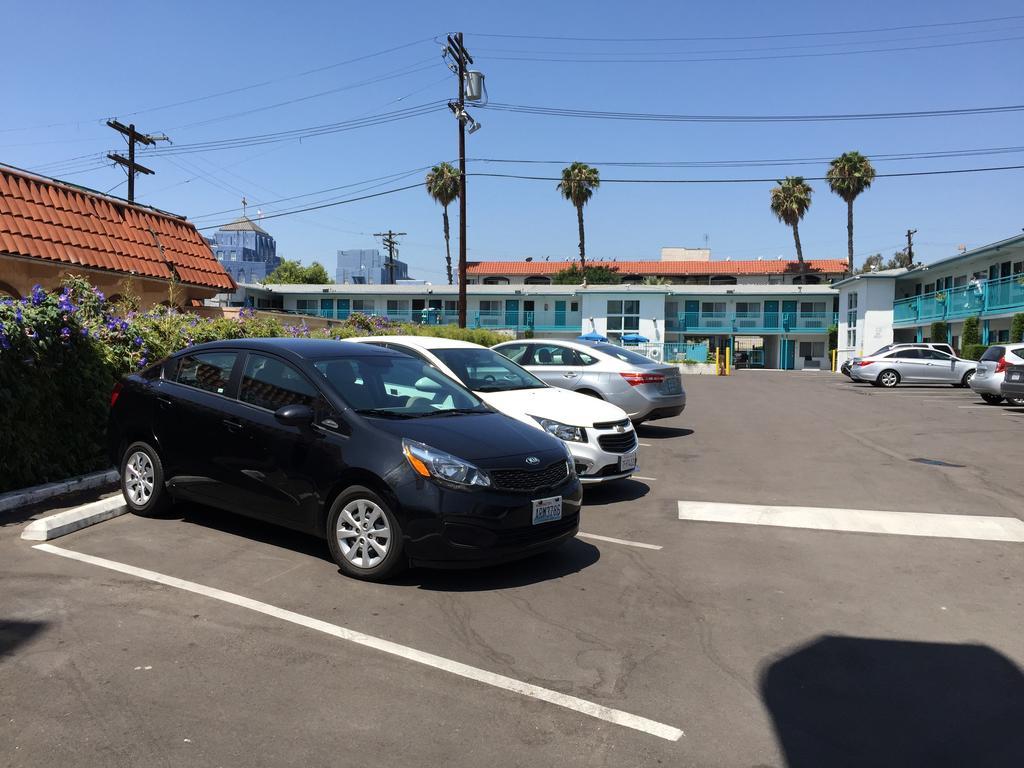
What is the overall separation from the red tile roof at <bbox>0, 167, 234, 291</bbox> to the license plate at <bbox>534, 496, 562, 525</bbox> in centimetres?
933

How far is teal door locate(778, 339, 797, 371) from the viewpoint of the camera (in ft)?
195

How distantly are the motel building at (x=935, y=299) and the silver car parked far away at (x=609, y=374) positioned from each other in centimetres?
2774

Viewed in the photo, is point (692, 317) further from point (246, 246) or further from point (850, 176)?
point (246, 246)

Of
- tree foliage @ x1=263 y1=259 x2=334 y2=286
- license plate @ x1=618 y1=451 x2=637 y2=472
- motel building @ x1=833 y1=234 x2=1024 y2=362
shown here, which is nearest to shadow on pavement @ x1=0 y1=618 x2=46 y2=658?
license plate @ x1=618 y1=451 x2=637 y2=472

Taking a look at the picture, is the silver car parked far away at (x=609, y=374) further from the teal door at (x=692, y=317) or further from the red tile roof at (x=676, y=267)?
the red tile roof at (x=676, y=267)

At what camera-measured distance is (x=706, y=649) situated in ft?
14.5

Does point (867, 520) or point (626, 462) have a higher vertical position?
point (626, 462)

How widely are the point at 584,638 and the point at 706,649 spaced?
681mm

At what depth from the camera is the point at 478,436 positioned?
5.64 meters

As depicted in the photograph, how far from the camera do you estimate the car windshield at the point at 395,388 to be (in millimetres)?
5855

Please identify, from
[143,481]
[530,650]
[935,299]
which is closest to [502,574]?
[530,650]

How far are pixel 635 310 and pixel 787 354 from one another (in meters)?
12.6

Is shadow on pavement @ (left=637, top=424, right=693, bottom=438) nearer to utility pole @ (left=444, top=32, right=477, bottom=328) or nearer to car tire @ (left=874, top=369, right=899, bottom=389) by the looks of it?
utility pole @ (left=444, top=32, right=477, bottom=328)

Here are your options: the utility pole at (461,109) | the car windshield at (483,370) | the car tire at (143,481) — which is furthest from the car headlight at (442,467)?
the utility pole at (461,109)
